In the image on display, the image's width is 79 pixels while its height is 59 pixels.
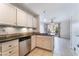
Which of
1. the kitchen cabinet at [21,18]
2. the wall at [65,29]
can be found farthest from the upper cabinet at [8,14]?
the wall at [65,29]

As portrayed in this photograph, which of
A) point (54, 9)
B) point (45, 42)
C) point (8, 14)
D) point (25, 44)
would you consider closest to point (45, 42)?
point (45, 42)

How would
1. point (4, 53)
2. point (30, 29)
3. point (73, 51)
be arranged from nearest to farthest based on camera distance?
point (4, 53)
point (73, 51)
point (30, 29)

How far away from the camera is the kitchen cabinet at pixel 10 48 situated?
1314mm

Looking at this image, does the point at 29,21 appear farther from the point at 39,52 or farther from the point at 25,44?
the point at 39,52

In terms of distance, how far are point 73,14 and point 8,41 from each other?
1.06 meters

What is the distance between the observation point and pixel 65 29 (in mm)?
1447

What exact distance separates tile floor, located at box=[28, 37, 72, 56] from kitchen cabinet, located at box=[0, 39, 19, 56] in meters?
0.24

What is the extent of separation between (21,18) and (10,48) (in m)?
0.52

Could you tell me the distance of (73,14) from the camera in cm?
142

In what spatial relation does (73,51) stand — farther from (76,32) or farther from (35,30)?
(35,30)

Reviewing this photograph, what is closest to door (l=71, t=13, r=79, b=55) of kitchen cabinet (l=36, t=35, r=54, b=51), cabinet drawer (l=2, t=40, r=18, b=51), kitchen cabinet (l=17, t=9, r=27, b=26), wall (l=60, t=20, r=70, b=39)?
wall (l=60, t=20, r=70, b=39)

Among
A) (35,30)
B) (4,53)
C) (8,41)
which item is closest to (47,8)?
(35,30)

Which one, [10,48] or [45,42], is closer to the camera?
[10,48]

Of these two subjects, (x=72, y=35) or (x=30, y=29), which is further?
(x=30, y=29)
